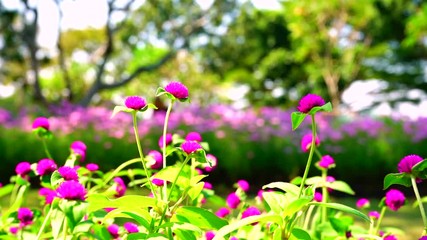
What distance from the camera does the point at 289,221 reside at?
1009 mm

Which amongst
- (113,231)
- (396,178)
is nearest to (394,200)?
(396,178)

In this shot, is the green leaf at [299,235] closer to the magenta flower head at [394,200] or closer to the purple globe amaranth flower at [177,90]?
the purple globe amaranth flower at [177,90]

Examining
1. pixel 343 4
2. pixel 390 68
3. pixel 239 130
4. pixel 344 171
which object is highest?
pixel 390 68

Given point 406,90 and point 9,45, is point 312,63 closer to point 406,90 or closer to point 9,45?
point 406,90

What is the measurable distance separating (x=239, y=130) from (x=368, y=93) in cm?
2051

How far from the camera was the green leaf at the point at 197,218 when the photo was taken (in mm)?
1042

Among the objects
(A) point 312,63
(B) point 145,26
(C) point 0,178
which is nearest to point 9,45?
(B) point 145,26

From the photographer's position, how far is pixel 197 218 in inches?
41.4

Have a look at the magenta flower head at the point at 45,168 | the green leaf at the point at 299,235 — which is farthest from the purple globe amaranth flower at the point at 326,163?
the magenta flower head at the point at 45,168

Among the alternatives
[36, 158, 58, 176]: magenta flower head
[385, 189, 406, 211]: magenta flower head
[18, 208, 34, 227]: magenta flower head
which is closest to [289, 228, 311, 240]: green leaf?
[385, 189, 406, 211]: magenta flower head

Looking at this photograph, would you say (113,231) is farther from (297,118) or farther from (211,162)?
(297,118)

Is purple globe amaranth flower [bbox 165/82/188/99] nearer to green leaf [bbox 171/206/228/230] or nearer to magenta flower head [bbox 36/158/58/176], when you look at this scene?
green leaf [bbox 171/206/228/230]

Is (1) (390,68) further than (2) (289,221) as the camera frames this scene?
Answer: Yes

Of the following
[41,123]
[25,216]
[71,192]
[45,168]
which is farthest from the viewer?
[41,123]
